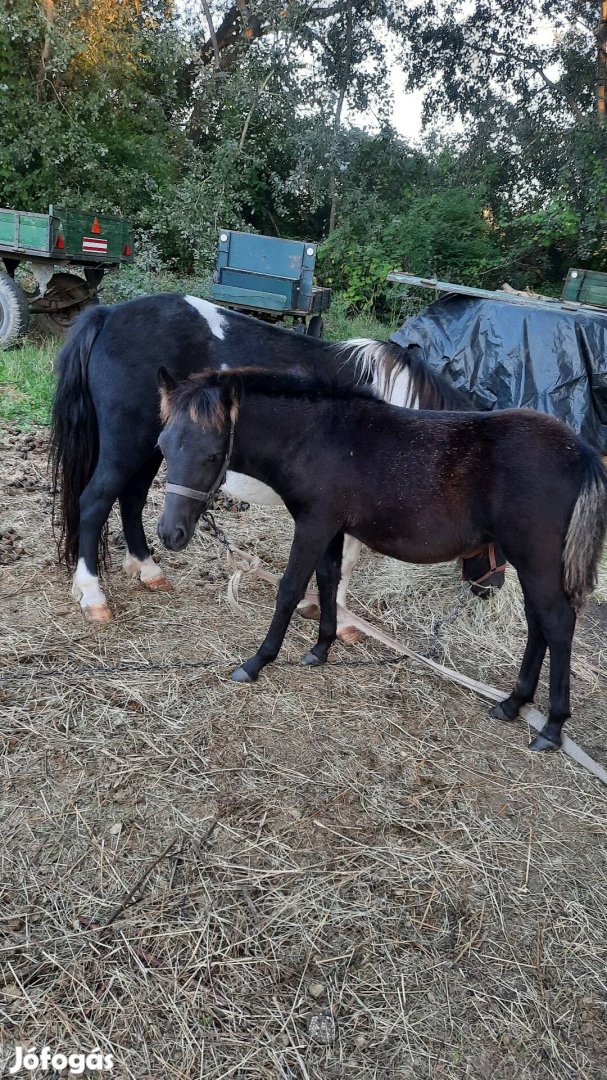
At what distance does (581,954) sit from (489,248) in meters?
15.8

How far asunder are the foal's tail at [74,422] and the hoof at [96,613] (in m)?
0.38

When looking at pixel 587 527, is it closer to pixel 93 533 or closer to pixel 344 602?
pixel 344 602

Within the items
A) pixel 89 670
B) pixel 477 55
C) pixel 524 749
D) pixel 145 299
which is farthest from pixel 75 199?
pixel 524 749

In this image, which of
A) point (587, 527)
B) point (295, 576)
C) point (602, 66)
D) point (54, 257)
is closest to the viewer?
point (587, 527)

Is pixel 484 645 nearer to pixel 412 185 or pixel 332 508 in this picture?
pixel 332 508

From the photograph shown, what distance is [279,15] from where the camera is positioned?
15.4m

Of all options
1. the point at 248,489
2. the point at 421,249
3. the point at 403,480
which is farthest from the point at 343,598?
the point at 421,249

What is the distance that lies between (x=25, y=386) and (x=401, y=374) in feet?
17.1

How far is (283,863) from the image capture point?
91.3 inches

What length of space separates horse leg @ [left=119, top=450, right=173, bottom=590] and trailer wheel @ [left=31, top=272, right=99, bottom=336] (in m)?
7.40

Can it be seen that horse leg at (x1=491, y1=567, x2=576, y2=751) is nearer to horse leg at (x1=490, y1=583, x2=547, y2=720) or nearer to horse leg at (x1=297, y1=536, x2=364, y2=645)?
horse leg at (x1=490, y1=583, x2=547, y2=720)

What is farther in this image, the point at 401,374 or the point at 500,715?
the point at 401,374

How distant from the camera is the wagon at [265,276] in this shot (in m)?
10.8

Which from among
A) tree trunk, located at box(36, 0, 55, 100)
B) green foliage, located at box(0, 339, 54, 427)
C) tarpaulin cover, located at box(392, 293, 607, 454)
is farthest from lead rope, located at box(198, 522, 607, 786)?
tree trunk, located at box(36, 0, 55, 100)
